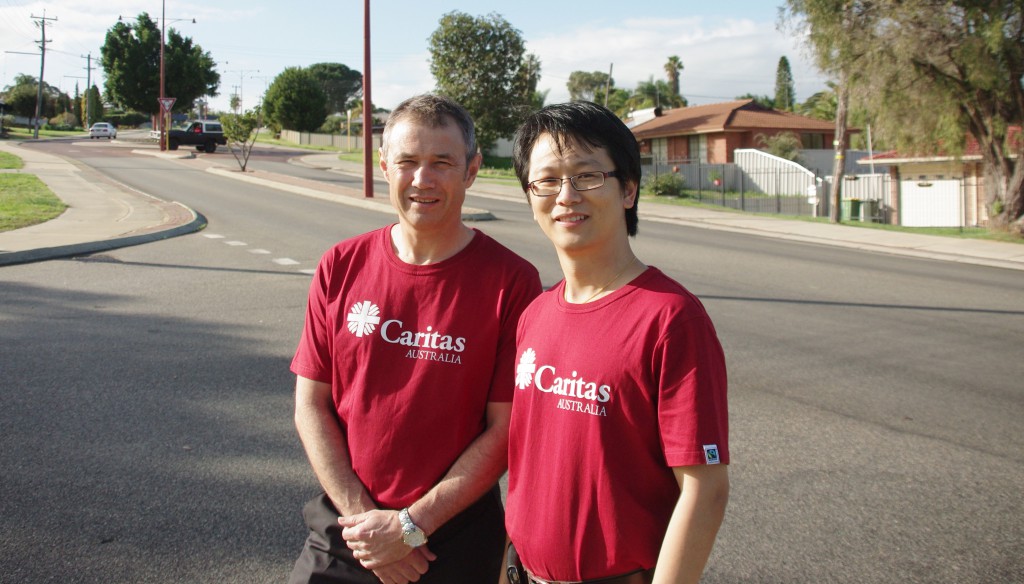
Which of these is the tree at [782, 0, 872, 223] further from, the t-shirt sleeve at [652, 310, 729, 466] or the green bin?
the t-shirt sleeve at [652, 310, 729, 466]

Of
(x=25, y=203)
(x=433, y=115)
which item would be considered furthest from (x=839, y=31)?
(x=433, y=115)

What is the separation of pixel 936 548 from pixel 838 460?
1166mm

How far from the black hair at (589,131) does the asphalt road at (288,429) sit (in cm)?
227

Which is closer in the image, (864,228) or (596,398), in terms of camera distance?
(596,398)

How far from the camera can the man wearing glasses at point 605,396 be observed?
1.88 m

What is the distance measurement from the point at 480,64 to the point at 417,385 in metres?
46.3

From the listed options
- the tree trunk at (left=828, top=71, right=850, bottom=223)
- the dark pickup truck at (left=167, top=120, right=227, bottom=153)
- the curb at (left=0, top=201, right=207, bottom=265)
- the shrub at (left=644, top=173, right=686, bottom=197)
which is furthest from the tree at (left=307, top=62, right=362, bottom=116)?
the curb at (left=0, top=201, right=207, bottom=265)

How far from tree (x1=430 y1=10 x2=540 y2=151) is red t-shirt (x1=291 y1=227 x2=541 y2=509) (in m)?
44.7

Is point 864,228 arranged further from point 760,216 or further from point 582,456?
point 582,456

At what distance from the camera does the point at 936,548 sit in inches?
159

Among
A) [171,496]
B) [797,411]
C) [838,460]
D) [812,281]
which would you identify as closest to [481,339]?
[171,496]

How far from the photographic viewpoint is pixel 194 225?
17.2 meters

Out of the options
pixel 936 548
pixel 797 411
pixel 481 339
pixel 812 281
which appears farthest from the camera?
pixel 812 281

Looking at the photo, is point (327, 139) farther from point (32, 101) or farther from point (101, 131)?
point (32, 101)
